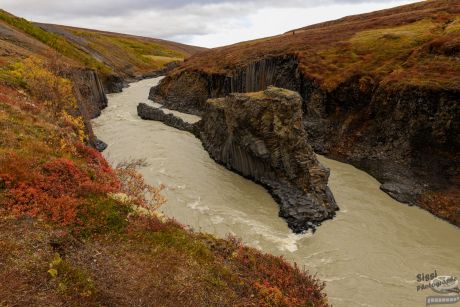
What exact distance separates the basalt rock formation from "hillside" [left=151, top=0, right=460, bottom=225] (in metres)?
8.61

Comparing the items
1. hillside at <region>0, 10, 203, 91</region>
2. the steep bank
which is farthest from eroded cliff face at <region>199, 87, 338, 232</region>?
the steep bank

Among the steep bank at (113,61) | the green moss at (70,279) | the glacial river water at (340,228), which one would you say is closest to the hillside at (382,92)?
the glacial river water at (340,228)

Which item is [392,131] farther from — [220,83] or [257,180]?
[220,83]

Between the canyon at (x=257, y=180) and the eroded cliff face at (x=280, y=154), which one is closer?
the canyon at (x=257, y=180)

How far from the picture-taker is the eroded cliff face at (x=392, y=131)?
31.8 meters

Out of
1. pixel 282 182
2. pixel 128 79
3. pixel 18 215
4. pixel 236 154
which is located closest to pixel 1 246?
pixel 18 215

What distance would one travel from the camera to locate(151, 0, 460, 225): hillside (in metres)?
33.2

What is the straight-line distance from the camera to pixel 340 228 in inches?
1048

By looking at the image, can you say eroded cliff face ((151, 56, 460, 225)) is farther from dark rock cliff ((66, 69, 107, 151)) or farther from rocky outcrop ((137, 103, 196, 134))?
dark rock cliff ((66, 69, 107, 151))

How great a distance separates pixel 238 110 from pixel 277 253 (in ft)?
54.8

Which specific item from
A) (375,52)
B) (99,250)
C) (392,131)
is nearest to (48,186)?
(99,250)

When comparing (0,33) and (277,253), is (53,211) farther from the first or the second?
(0,33)

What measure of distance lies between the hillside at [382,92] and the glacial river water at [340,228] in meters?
3.14

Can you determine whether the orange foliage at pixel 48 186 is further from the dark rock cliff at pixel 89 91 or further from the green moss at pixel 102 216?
the dark rock cliff at pixel 89 91
